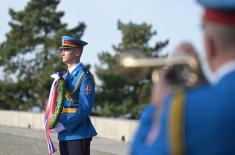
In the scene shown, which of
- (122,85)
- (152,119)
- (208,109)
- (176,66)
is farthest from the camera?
(122,85)

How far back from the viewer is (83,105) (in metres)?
5.95

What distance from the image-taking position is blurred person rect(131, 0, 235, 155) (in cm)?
172

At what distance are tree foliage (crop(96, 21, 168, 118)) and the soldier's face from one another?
88.9ft

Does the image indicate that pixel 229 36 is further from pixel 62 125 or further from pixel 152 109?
pixel 62 125

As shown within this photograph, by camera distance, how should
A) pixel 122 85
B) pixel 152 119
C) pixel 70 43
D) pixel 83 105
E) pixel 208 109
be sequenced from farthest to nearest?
pixel 122 85
pixel 70 43
pixel 83 105
pixel 152 119
pixel 208 109

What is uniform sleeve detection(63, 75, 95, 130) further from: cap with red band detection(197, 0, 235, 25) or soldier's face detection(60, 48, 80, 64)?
cap with red band detection(197, 0, 235, 25)

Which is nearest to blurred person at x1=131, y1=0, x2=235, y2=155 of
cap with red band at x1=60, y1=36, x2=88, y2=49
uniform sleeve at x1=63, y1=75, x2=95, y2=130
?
uniform sleeve at x1=63, y1=75, x2=95, y2=130

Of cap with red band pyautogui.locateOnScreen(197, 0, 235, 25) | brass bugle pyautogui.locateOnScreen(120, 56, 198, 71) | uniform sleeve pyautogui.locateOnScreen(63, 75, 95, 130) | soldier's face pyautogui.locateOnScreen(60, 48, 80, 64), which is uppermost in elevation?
soldier's face pyautogui.locateOnScreen(60, 48, 80, 64)

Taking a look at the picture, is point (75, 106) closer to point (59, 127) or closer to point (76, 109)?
point (76, 109)

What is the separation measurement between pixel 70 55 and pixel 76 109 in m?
0.49

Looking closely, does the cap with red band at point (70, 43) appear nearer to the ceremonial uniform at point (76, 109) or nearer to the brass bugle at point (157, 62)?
the ceremonial uniform at point (76, 109)

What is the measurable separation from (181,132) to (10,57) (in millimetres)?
38286

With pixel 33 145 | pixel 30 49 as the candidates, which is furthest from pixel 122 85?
pixel 33 145

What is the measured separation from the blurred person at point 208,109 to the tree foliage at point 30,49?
1377 inches
